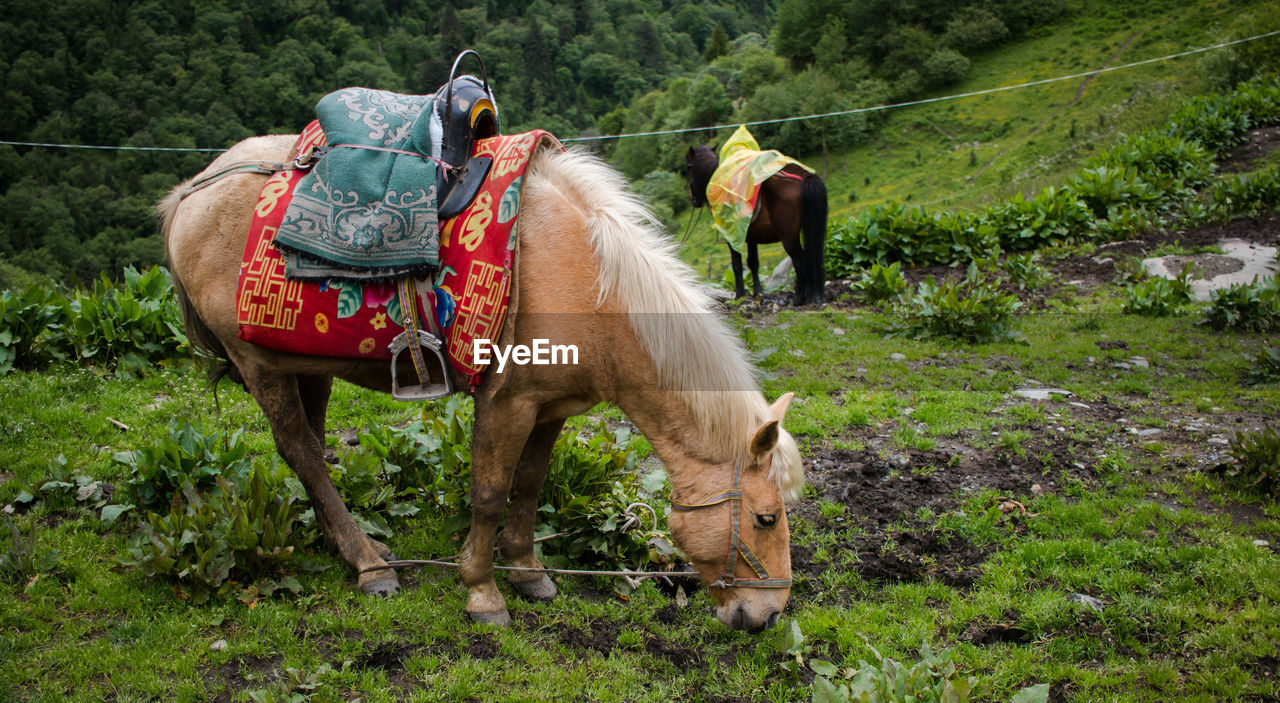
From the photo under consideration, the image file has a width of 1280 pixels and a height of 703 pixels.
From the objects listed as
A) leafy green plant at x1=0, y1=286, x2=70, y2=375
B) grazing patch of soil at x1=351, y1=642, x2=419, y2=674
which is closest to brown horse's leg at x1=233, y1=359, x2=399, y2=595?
grazing patch of soil at x1=351, y1=642, x2=419, y2=674

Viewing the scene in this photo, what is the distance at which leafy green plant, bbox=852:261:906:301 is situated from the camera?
352 inches

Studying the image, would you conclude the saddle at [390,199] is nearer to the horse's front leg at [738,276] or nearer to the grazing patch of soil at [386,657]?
the grazing patch of soil at [386,657]

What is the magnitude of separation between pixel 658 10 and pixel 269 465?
11221 cm

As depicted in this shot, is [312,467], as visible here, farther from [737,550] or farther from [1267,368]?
[1267,368]

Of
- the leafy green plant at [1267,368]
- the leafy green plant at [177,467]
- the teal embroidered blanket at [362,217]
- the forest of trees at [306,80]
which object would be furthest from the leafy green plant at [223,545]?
the forest of trees at [306,80]

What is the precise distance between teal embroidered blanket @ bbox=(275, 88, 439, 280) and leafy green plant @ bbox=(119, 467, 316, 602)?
1179mm

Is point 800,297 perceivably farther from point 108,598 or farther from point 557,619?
point 108,598

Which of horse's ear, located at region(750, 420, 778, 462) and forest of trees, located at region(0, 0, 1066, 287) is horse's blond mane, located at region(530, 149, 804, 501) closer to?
horse's ear, located at region(750, 420, 778, 462)

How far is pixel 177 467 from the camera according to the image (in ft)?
11.4

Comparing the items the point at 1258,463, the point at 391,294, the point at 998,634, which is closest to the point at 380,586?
the point at 391,294

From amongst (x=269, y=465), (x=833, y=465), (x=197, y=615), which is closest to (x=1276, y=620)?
(x=833, y=465)

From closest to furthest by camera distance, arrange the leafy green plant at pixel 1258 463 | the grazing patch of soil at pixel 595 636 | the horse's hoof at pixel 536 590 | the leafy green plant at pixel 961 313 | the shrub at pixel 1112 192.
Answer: the grazing patch of soil at pixel 595 636 < the horse's hoof at pixel 536 590 < the leafy green plant at pixel 1258 463 < the leafy green plant at pixel 961 313 < the shrub at pixel 1112 192

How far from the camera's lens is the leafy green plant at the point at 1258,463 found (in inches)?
155

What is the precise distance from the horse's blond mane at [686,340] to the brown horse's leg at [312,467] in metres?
1.59
